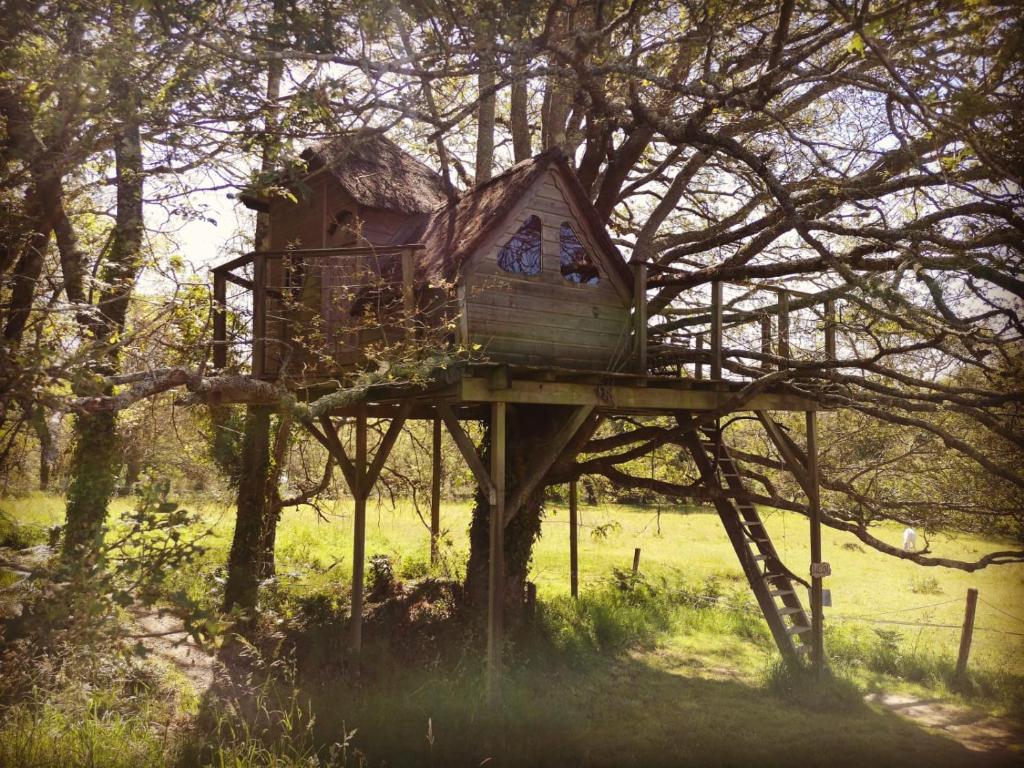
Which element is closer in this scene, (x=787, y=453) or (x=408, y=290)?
(x=408, y=290)

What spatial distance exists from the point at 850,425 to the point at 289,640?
1023cm

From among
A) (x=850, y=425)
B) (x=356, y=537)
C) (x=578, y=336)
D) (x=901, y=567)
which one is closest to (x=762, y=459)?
(x=850, y=425)

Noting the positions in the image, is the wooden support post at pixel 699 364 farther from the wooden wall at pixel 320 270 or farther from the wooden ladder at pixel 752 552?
the wooden wall at pixel 320 270

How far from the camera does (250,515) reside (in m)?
13.2

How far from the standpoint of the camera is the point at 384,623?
41.5 feet

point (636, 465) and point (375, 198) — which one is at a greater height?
point (375, 198)

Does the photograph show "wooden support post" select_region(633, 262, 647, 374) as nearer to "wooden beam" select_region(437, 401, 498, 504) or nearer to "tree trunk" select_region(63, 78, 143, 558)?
"wooden beam" select_region(437, 401, 498, 504)

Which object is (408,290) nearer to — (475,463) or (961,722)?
(475,463)

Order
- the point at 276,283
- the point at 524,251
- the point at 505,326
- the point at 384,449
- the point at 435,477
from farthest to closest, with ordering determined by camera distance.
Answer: the point at 435,477
the point at 276,283
the point at 384,449
the point at 524,251
the point at 505,326

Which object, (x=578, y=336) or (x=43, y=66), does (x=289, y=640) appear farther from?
(x=43, y=66)

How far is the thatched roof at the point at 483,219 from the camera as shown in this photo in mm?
9826

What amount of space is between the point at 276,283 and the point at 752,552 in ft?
28.9

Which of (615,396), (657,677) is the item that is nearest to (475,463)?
(615,396)

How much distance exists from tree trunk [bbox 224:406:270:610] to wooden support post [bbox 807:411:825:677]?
8.71 m
